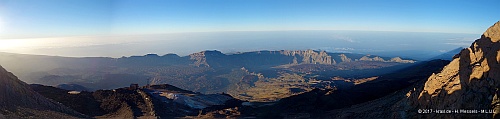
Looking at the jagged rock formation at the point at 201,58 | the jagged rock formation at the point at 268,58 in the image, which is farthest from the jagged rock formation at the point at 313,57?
the jagged rock formation at the point at 201,58

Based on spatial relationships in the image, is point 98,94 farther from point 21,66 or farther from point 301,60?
point 301,60

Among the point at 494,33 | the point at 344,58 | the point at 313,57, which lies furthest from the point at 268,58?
the point at 494,33

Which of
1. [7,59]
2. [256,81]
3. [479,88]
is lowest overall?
[256,81]

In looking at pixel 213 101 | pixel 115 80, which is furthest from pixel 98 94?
pixel 115 80

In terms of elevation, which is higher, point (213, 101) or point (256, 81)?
point (213, 101)

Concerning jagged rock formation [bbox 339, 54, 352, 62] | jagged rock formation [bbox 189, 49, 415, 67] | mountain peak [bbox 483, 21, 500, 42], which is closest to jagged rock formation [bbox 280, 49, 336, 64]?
jagged rock formation [bbox 189, 49, 415, 67]

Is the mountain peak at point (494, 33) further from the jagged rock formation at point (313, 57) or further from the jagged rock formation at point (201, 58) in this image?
the jagged rock formation at point (313, 57)

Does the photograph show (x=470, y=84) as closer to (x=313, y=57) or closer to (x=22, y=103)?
(x=22, y=103)
